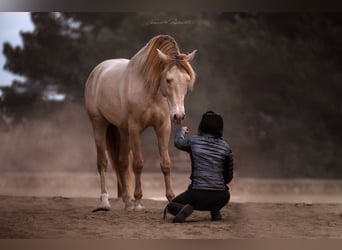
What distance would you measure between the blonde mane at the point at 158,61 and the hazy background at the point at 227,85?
10.6 inches

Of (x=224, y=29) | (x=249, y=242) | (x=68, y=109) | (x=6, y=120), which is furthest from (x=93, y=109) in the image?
(x=249, y=242)

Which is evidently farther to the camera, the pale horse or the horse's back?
the horse's back

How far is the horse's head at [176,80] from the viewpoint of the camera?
5.42 meters

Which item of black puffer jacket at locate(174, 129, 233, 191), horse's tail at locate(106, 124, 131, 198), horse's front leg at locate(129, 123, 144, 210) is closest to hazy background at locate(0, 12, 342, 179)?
horse's front leg at locate(129, 123, 144, 210)

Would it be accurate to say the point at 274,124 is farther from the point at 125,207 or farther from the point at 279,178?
the point at 125,207

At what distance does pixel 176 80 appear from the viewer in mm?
5449

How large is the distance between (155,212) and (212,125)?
0.77 metres

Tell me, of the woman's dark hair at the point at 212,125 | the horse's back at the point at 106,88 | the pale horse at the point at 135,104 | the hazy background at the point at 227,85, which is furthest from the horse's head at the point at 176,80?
the horse's back at the point at 106,88

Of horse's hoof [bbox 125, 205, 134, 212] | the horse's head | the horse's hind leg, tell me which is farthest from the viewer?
the horse's hind leg

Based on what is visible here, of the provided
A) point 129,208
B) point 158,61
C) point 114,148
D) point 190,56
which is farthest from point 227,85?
point 129,208

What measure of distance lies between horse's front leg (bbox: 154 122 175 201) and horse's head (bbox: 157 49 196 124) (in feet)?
0.78

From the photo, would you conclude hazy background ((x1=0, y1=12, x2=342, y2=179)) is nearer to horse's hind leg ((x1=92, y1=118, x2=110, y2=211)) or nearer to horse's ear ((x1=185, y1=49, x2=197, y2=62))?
horse's hind leg ((x1=92, y1=118, x2=110, y2=211))

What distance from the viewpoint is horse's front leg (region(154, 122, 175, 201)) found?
569 centimetres

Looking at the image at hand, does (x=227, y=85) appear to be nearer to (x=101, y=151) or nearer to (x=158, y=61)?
(x=158, y=61)
